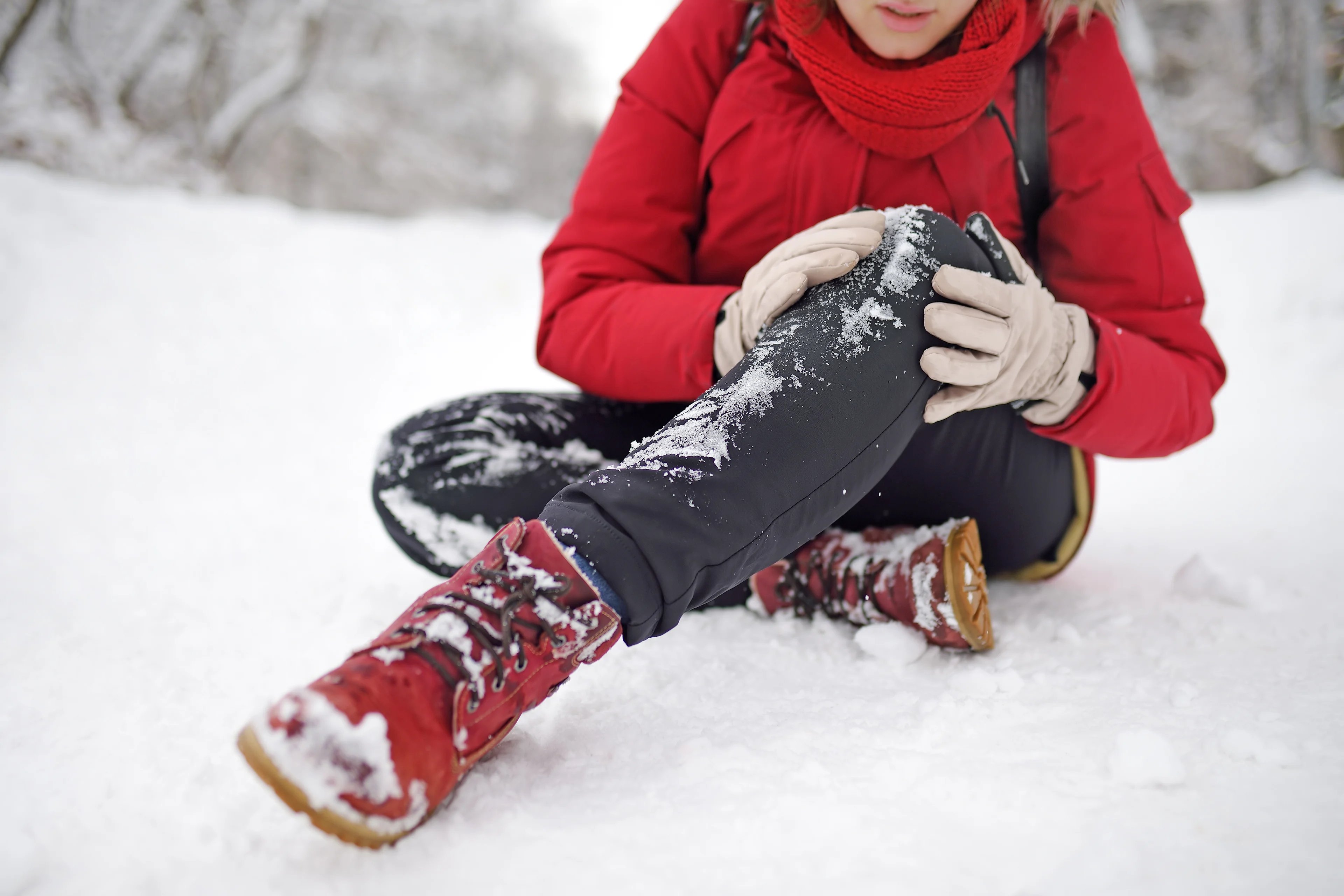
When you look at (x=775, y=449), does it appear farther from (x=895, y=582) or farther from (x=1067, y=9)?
(x=1067, y=9)

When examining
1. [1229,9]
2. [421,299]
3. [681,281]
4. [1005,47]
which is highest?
[1229,9]

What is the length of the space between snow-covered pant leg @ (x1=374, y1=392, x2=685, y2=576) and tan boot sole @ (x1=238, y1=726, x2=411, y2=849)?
1.76ft

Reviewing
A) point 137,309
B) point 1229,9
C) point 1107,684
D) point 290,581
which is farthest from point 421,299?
point 1229,9

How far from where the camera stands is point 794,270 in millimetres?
845

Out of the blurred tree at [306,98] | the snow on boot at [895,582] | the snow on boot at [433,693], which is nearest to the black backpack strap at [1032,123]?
the snow on boot at [895,582]

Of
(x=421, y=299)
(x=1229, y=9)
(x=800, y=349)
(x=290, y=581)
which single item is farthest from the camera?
(x=1229, y=9)

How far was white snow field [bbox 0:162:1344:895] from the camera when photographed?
1.87 feet

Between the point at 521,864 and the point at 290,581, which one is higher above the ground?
the point at 521,864

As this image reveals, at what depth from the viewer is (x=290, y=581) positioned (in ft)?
4.46

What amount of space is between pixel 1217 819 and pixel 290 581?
135 cm

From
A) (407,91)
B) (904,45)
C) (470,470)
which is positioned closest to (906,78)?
(904,45)

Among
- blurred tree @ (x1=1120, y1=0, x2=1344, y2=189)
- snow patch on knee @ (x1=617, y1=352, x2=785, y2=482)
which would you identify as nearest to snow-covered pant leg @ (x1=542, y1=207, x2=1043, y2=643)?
snow patch on knee @ (x1=617, y1=352, x2=785, y2=482)

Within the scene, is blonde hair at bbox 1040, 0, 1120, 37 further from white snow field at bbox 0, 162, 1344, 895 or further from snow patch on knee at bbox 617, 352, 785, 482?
snow patch on knee at bbox 617, 352, 785, 482

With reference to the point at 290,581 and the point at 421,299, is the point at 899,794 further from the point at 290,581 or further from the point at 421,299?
the point at 421,299
